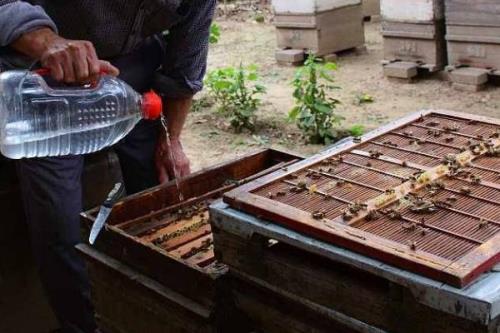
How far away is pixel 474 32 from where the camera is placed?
6844 mm

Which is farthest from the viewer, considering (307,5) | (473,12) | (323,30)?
(323,30)

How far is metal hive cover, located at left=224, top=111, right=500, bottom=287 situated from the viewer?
161 cm

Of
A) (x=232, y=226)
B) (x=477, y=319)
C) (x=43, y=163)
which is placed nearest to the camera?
(x=477, y=319)

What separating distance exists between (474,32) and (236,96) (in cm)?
227

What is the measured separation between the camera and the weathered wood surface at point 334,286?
156 centimetres

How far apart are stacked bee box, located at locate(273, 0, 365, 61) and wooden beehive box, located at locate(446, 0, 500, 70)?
1.79m

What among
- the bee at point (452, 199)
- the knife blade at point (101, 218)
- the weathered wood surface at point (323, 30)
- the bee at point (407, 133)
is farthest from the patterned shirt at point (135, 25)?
the weathered wood surface at point (323, 30)

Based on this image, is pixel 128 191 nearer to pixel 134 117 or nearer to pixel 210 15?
pixel 134 117

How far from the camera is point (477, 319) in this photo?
1450 millimetres

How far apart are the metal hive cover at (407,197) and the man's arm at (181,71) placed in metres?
1.13

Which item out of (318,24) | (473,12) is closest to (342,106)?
(473,12)

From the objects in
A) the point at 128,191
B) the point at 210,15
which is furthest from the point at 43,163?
the point at 210,15

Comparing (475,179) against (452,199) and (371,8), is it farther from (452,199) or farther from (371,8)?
(371,8)

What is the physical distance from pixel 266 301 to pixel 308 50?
274 inches
